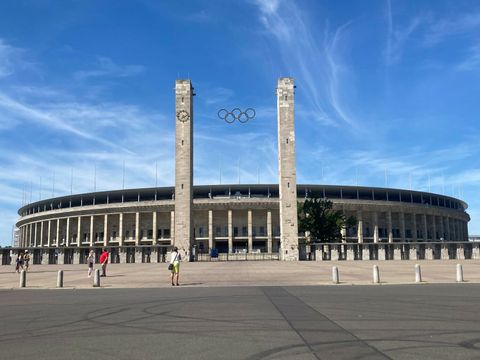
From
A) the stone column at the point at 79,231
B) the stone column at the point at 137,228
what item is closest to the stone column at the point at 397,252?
the stone column at the point at 137,228

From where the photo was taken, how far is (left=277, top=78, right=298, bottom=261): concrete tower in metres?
62.3

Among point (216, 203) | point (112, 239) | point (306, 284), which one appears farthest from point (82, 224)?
point (306, 284)

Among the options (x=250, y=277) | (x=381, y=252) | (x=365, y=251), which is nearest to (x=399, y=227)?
(x=381, y=252)

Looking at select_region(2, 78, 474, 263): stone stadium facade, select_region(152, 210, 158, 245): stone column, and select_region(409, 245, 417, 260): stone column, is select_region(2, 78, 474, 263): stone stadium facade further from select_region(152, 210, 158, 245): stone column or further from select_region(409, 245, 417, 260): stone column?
select_region(409, 245, 417, 260): stone column

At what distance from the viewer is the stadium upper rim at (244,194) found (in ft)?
350

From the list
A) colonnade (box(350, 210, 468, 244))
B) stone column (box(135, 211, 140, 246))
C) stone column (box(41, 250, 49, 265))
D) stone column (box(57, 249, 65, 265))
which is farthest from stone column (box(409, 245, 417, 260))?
stone column (box(135, 211, 140, 246))

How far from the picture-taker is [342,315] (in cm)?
1216

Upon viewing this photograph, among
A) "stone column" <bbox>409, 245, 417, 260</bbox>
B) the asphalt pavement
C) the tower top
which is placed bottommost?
the asphalt pavement

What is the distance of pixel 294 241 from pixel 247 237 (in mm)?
42525

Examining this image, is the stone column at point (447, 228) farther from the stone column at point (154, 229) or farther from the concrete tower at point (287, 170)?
the concrete tower at point (287, 170)

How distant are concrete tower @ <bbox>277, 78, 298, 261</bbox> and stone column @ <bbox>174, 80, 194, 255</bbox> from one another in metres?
12.0

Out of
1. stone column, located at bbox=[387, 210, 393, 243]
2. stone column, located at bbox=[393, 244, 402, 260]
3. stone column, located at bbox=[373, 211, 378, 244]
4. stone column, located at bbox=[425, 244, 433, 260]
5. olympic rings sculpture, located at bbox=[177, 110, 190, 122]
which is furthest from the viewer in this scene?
stone column, located at bbox=[387, 210, 393, 243]

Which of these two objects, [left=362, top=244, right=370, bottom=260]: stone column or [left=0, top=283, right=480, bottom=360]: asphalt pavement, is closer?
[left=0, top=283, right=480, bottom=360]: asphalt pavement

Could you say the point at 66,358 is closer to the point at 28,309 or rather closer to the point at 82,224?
the point at 28,309
